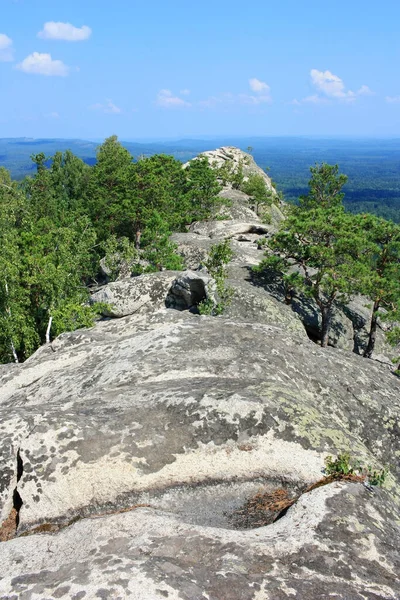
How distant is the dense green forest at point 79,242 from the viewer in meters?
28.3

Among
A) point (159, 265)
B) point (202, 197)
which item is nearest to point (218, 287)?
point (159, 265)

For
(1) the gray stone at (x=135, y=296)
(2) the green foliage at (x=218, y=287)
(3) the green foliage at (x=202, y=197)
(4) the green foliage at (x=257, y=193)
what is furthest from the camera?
(4) the green foliage at (x=257, y=193)

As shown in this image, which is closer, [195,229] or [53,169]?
[195,229]

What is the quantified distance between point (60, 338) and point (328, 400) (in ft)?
38.7

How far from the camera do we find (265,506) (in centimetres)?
971

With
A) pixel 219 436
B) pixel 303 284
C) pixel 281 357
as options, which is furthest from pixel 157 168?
pixel 219 436

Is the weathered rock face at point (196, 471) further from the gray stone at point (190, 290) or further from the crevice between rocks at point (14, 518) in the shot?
the gray stone at point (190, 290)

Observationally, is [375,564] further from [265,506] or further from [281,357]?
[281,357]

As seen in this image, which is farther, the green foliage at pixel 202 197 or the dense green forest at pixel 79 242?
the green foliage at pixel 202 197

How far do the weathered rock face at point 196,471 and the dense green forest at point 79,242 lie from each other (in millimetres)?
12284

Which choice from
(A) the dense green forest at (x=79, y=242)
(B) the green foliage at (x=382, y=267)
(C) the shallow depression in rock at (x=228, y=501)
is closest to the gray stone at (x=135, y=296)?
(A) the dense green forest at (x=79, y=242)

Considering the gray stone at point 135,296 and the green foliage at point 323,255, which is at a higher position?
the green foliage at point 323,255

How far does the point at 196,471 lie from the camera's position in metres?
10.4

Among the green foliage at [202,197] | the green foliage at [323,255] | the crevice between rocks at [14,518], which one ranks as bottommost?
the crevice between rocks at [14,518]
